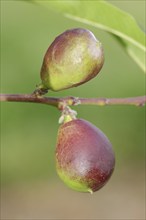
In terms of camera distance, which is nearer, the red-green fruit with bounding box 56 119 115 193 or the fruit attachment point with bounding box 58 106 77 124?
the red-green fruit with bounding box 56 119 115 193

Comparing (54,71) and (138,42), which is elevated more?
(138,42)

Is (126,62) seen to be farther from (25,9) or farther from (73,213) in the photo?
(73,213)

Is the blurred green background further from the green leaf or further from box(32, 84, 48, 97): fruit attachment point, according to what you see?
box(32, 84, 48, 97): fruit attachment point

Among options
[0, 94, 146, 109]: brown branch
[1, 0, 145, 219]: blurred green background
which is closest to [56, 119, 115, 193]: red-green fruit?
[0, 94, 146, 109]: brown branch

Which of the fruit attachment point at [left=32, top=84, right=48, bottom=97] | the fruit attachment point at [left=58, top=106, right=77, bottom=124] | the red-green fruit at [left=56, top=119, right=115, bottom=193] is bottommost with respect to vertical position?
the red-green fruit at [left=56, top=119, right=115, bottom=193]

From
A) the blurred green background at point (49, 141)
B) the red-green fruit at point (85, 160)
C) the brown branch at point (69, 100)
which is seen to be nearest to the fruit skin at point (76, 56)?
the brown branch at point (69, 100)

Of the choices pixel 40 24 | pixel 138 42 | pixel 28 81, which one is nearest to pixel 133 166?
pixel 28 81
